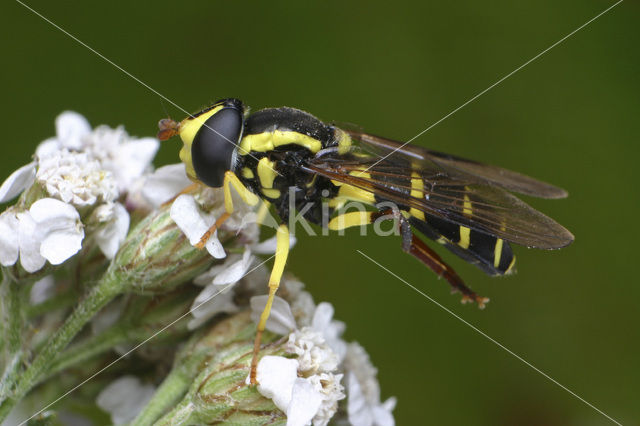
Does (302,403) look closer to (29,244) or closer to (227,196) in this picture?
(227,196)

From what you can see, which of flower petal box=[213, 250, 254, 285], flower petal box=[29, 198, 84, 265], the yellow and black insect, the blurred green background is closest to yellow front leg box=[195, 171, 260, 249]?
the yellow and black insect

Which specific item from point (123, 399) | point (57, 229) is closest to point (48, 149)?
point (57, 229)

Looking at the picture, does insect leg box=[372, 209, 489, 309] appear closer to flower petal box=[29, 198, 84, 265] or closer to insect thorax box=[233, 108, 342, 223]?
insect thorax box=[233, 108, 342, 223]

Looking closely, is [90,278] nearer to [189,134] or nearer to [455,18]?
[189,134]

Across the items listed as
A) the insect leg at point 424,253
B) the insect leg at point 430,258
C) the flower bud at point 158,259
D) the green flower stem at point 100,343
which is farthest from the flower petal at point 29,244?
the insect leg at point 430,258

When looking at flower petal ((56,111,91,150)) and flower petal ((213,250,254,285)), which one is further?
flower petal ((56,111,91,150))
